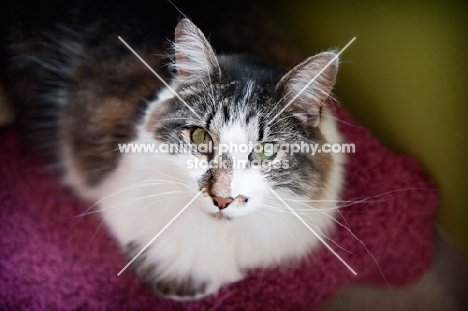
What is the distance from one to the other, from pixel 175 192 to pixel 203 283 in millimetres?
188

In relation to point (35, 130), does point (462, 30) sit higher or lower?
higher

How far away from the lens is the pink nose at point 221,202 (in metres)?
0.63

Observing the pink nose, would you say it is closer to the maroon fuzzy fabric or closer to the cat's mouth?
the cat's mouth

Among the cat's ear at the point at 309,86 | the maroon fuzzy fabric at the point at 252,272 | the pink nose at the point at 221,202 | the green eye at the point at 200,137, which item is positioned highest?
the cat's ear at the point at 309,86

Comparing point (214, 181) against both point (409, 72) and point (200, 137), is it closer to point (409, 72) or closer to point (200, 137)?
point (200, 137)

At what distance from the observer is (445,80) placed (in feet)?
2.44

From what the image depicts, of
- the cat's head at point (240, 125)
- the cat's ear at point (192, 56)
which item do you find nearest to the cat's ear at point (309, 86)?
the cat's head at point (240, 125)

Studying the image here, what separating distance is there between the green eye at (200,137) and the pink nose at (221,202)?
0.29 feet

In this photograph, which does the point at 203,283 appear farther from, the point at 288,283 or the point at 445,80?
the point at 445,80

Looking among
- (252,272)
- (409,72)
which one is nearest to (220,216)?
(252,272)

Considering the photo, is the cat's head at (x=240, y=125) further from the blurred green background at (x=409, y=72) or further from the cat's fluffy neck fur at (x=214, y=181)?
the blurred green background at (x=409, y=72)

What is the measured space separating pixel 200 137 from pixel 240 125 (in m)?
0.07

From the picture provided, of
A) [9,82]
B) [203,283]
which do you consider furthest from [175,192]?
[9,82]

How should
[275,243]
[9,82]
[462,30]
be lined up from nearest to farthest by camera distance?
[462,30] → [275,243] → [9,82]
